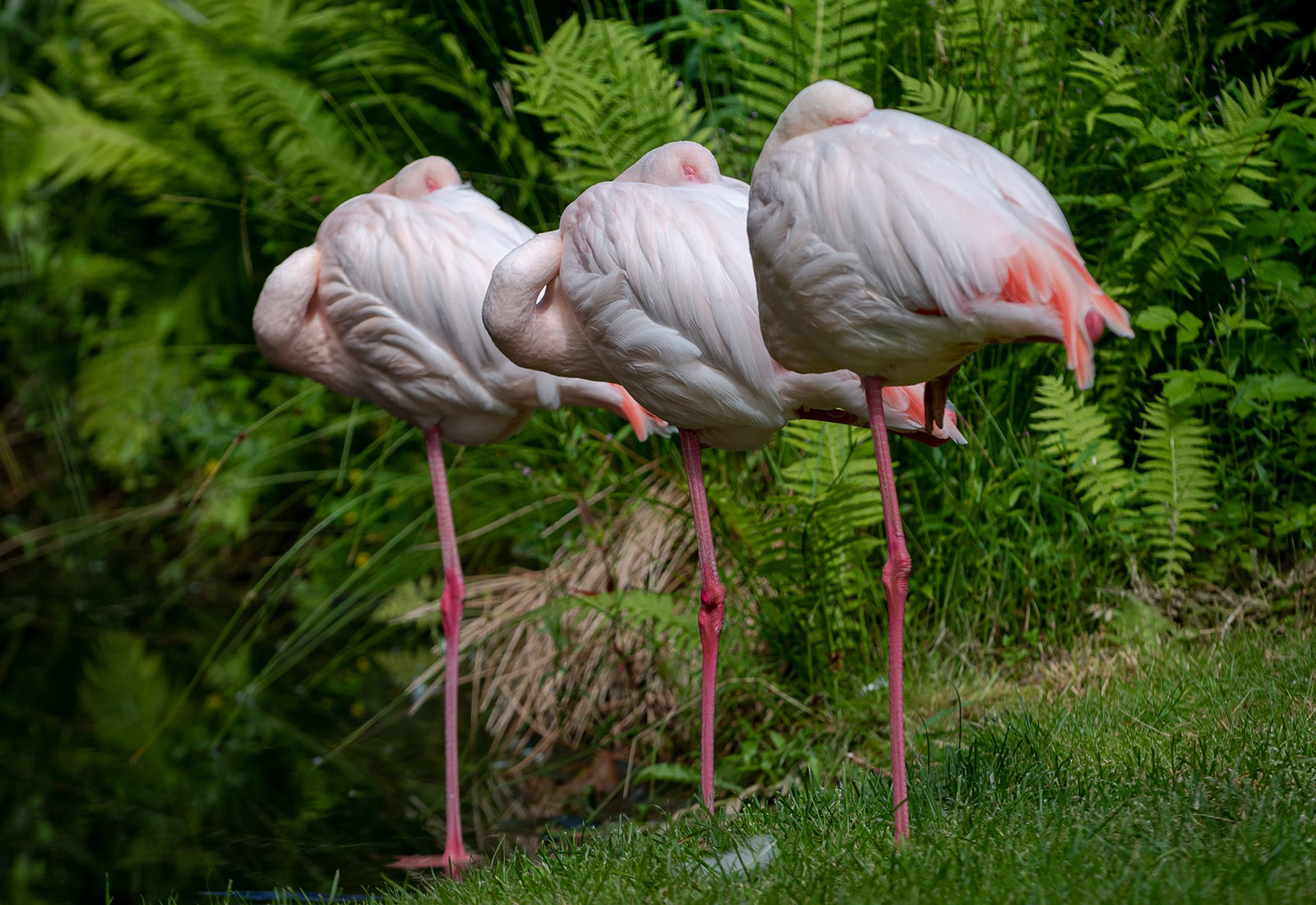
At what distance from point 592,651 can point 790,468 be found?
3.73 feet

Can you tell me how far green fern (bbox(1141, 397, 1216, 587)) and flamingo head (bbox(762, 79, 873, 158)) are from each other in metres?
1.95

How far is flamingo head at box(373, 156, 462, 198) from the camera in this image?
4430 mm

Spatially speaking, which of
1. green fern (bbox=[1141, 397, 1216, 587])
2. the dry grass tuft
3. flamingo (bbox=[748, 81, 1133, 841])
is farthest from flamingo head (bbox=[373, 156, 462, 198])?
green fern (bbox=[1141, 397, 1216, 587])

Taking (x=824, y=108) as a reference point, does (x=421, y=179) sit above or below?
below

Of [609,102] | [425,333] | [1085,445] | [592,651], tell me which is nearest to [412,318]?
[425,333]

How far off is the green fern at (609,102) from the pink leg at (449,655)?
4.31 feet

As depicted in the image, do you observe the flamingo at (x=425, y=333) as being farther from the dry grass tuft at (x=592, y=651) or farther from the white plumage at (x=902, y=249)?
the white plumage at (x=902, y=249)

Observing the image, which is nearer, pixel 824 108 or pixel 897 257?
pixel 897 257

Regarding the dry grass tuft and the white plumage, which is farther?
the dry grass tuft

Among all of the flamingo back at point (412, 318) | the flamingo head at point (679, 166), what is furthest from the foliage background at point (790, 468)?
the flamingo head at point (679, 166)

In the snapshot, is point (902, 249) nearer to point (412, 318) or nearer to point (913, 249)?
point (913, 249)

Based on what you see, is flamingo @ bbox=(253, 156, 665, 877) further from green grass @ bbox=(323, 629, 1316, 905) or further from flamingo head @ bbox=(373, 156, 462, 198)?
green grass @ bbox=(323, 629, 1316, 905)

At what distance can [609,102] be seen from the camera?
4.88 metres

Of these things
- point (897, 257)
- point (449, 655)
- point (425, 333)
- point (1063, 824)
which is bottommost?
point (449, 655)
